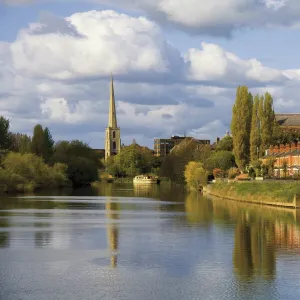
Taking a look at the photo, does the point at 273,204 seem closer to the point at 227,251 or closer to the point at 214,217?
the point at 214,217

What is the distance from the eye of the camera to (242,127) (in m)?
87.6

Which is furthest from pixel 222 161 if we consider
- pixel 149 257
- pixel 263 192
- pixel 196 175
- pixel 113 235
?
pixel 149 257

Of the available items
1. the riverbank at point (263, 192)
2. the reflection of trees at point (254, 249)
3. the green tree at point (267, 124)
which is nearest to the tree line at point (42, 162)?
the riverbank at point (263, 192)

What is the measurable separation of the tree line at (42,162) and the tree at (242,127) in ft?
86.0

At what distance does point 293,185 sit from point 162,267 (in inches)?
1289

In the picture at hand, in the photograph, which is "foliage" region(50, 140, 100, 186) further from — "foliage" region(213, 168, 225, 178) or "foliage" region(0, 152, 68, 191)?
"foliage" region(213, 168, 225, 178)

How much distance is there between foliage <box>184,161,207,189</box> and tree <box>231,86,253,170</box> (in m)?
11.7

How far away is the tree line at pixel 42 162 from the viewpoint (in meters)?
90.2

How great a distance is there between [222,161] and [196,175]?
14.0 ft

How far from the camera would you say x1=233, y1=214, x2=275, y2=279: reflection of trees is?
25.9m

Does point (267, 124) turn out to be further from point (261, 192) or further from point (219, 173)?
point (261, 192)

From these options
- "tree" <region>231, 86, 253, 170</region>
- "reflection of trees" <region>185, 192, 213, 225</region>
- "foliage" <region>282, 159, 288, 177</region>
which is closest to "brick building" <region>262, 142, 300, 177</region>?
"foliage" <region>282, 159, 288, 177</region>

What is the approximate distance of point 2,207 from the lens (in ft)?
192

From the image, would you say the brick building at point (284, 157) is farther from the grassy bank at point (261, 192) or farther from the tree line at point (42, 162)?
the tree line at point (42, 162)
